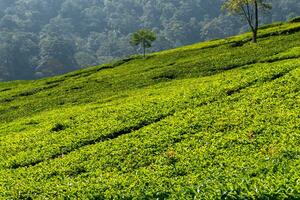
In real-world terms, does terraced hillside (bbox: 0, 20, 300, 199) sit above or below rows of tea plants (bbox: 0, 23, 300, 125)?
above

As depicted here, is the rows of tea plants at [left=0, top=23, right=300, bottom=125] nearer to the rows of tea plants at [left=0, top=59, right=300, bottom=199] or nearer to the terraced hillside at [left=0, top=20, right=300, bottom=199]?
the terraced hillside at [left=0, top=20, right=300, bottom=199]

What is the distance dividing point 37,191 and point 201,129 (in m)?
12.9

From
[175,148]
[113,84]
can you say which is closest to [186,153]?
[175,148]

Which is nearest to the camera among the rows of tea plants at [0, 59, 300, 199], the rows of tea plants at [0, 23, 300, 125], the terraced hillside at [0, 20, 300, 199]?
the rows of tea plants at [0, 59, 300, 199]

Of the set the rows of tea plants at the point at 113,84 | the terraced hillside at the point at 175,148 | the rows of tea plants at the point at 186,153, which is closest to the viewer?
the rows of tea plants at the point at 186,153

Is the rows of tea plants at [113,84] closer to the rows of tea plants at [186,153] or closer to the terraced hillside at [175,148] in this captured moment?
the terraced hillside at [175,148]

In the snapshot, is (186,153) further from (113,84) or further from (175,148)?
(113,84)

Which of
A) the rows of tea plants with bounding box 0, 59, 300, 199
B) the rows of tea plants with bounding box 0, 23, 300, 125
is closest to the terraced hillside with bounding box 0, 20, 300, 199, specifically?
the rows of tea plants with bounding box 0, 59, 300, 199

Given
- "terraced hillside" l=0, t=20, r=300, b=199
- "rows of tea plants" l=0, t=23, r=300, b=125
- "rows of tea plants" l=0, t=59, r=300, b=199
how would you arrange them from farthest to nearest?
"rows of tea plants" l=0, t=23, r=300, b=125 < "terraced hillside" l=0, t=20, r=300, b=199 < "rows of tea plants" l=0, t=59, r=300, b=199

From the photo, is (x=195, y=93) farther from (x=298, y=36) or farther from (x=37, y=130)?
(x=298, y=36)

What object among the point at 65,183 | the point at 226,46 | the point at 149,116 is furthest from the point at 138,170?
the point at 226,46

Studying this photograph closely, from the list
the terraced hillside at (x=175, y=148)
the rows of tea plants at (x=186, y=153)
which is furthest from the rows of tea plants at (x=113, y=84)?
the rows of tea plants at (x=186, y=153)

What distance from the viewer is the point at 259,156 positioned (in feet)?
83.9

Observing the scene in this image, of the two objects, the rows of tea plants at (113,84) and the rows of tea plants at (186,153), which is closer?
the rows of tea plants at (186,153)
